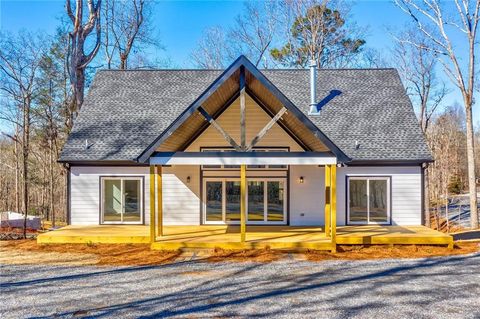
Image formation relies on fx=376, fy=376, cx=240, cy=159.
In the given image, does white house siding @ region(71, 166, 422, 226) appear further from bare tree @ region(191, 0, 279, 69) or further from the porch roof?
bare tree @ region(191, 0, 279, 69)

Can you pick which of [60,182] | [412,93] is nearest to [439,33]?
[412,93]

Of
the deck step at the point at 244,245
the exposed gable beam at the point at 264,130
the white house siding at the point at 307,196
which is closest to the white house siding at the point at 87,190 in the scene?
the deck step at the point at 244,245

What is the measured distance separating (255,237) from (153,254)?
2.73m

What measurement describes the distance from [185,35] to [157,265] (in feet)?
68.7

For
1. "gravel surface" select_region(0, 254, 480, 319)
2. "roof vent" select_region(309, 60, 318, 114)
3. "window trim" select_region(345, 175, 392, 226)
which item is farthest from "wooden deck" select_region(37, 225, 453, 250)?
"roof vent" select_region(309, 60, 318, 114)

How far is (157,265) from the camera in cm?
844

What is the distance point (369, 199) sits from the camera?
39.7 feet

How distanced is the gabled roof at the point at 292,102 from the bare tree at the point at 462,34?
352cm

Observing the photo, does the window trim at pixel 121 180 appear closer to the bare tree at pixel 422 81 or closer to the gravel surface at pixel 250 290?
the gravel surface at pixel 250 290

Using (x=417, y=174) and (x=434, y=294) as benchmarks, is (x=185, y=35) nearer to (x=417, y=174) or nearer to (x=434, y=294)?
(x=417, y=174)

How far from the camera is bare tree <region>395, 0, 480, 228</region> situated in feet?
52.3

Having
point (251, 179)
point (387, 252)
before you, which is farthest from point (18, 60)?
point (387, 252)

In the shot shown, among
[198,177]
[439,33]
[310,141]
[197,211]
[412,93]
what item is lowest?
[197,211]

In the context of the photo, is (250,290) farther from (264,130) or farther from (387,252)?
(387,252)
